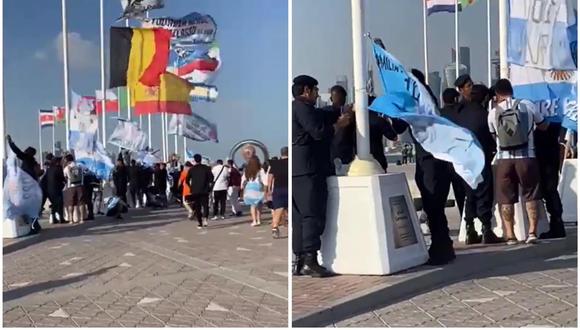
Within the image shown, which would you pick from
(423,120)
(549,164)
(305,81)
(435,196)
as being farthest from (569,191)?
(305,81)

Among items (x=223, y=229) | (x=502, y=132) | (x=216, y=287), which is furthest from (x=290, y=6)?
(x=223, y=229)

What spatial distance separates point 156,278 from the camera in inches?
212

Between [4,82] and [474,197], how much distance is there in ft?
12.5

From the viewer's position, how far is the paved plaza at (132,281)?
4641 millimetres

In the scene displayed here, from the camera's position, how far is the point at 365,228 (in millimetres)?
4957

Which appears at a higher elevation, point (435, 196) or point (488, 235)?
point (435, 196)

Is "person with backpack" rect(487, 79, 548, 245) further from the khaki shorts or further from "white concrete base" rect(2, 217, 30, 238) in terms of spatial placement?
"white concrete base" rect(2, 217, 30, 238)

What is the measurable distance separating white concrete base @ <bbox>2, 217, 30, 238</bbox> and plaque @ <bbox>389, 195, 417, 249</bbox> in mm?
2463

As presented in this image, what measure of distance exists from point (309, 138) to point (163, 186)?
10.4ft

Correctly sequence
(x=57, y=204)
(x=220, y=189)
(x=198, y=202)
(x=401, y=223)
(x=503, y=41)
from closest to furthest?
(x=401, y=223) < (x=57, y=204) < (x=198, y=202) < (x=503, y=41) < (x=220, y=189)

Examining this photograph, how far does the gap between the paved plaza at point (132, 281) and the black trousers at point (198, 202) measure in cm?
73

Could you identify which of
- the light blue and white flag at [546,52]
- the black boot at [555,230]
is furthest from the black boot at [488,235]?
the light blue and white flag at [546,52]

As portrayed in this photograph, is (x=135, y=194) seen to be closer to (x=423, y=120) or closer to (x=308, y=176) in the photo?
(x=308, y=176)

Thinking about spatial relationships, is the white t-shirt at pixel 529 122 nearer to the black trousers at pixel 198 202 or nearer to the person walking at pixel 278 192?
the person walking at pixel 278 192
